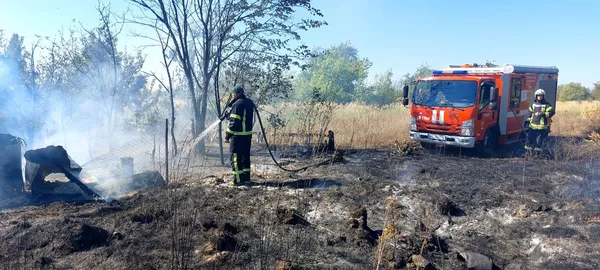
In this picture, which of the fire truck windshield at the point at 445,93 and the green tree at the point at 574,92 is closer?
the fire truck windshield at the point at 445,93

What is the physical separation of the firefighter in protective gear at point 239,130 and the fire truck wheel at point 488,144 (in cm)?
646

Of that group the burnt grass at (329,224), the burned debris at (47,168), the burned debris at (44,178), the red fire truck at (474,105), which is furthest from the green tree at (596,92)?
the burned debris at (47,168)

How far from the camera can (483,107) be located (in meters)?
9.86

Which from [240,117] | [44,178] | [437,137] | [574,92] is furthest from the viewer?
[574,92]

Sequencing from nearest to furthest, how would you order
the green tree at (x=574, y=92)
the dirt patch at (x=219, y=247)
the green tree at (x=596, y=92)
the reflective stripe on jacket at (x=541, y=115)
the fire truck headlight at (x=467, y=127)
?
the dirt patch at (x=219, y=247) < the fire truck headlight at (x=467, y=127) < the reflective stripe on jacket at (x=541, y=115) < the green tree at (x=596, y=92) < the green tree at (x=574, y=92)

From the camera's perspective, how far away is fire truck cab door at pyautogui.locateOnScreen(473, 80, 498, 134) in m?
9.79

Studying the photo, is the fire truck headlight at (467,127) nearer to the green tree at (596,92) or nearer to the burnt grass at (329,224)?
the burnt grass at (329,224)

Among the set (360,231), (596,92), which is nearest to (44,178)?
(360,231)

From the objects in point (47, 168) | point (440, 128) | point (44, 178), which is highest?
point (440, 128)

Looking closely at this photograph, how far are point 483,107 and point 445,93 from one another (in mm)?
992

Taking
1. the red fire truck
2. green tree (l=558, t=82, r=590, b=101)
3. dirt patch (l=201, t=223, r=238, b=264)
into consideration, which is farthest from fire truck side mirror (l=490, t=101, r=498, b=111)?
green tree (l=558, t=82, r=590, b=101)

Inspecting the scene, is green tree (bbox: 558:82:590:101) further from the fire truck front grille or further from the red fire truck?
the fire truck front grille

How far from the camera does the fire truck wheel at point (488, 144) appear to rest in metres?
10.3

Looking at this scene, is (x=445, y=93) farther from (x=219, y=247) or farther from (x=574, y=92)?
(x=574, y=92)
